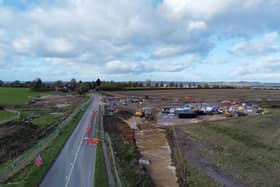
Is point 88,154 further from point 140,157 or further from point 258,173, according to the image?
point 258,173

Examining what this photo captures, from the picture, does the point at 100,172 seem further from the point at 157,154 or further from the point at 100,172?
the point at 157,154

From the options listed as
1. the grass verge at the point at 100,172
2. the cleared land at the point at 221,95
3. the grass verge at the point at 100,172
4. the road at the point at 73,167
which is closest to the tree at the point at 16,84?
the cleared land at the point at 221,95

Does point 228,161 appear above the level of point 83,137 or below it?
below

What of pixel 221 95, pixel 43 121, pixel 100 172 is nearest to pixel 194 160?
pixel 100 172

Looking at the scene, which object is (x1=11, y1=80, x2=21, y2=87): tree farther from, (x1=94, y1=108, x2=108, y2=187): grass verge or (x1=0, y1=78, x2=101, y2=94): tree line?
(x1=94, y1=108, x2=108, y2=187): grass verge

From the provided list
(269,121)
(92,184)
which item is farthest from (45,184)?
(269,121)

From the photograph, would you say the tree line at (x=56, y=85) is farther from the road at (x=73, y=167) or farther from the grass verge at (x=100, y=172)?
the grass verge at (x=100, y=172)
